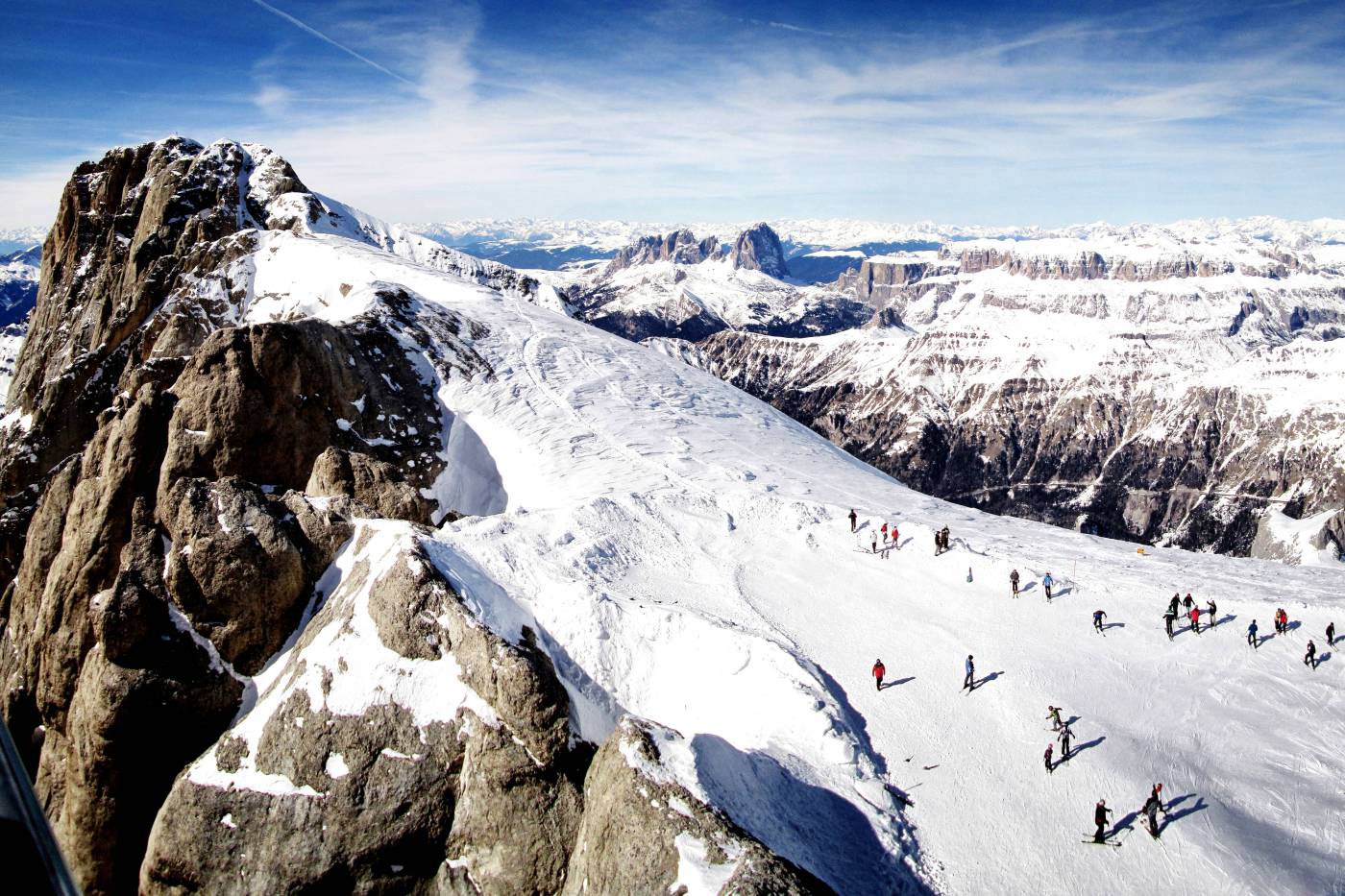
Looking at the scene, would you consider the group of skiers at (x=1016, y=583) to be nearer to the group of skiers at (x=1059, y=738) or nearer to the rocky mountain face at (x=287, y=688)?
the group of skiers at (x=1059, y=738)

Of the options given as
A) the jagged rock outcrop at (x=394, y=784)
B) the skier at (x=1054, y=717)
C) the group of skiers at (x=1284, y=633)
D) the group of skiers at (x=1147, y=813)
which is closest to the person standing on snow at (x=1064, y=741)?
the skier at (x=1054, y=717)

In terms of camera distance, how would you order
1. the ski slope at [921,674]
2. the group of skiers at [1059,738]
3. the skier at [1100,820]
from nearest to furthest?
the ski slope at [921,674] → the skier at [1100,820] → the group of skiers at [1059,738]

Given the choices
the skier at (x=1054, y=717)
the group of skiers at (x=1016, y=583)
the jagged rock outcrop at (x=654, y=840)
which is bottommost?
the skier at (x=1054, y=717)

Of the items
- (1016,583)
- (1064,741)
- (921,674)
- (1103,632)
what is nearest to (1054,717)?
(1064,741)

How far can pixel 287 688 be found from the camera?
27.4m

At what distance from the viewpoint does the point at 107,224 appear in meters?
101

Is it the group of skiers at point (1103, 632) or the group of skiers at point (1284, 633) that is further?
the group of skiers at point (1284, 633)

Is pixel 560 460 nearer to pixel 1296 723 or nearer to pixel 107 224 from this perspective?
pixel 1296 723

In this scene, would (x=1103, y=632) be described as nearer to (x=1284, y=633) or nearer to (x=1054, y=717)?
(x=1284, y=633)

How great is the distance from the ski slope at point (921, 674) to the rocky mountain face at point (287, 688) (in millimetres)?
2344

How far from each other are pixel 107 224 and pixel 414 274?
45.6m

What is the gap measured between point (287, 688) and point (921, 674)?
25.9 m

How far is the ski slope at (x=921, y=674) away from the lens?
25.2 metres

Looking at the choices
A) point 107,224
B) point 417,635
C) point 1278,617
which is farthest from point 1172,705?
point 107,224
